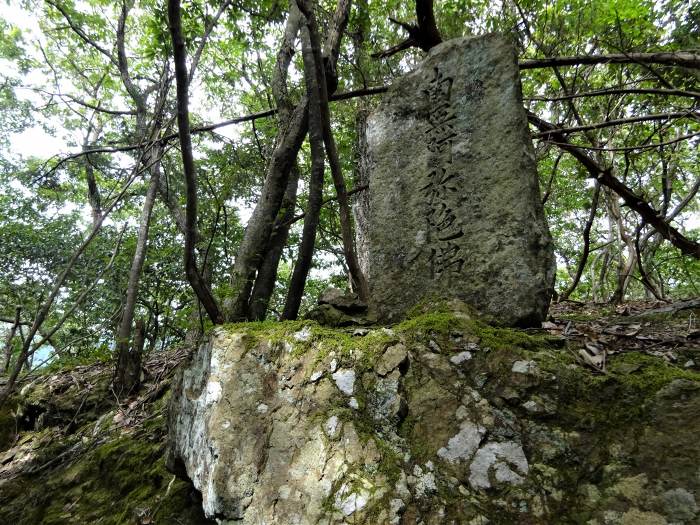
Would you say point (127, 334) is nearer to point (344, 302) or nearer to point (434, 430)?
point (344, 302)

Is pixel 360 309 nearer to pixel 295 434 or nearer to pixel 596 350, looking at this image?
pixel 295 434

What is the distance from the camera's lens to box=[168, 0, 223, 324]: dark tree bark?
5.93ft

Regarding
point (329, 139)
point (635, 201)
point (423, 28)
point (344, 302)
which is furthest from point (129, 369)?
point (635, 201)

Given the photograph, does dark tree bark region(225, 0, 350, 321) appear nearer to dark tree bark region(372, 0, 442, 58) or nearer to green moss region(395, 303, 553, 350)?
dark tree bark region(372, 0, 442, 58)

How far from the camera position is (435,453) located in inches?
66.9

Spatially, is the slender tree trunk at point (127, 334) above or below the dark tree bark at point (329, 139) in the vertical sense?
below

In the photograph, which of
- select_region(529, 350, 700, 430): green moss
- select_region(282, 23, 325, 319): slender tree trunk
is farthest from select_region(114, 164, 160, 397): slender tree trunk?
select_region(529, 350, 700, 430): green moss

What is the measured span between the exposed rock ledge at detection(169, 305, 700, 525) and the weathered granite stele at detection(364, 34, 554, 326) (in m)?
0.38

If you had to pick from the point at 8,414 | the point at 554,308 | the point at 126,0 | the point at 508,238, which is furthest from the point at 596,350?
the point at 126,0

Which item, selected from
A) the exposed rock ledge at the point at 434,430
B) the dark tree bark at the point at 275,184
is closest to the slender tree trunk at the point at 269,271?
the dark tree bark at the point at 275,184

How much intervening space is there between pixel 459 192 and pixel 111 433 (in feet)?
11.5

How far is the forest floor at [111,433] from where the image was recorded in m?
2.31

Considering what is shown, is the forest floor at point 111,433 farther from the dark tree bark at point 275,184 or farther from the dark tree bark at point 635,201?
the dark tree bark at point 635,201

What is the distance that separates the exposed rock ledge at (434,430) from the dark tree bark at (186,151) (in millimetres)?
398
